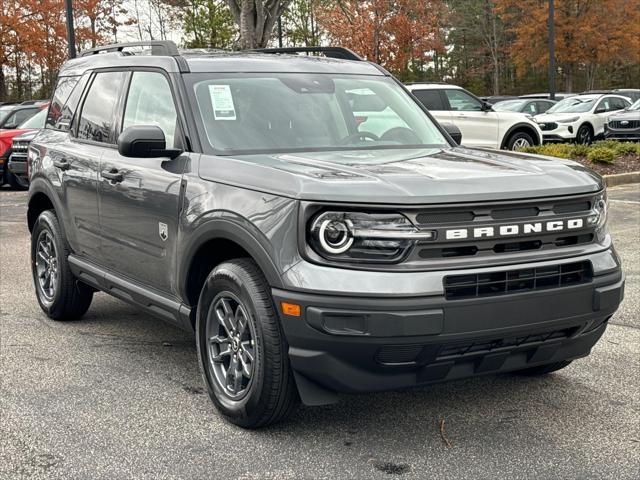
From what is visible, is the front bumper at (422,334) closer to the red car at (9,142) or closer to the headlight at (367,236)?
the headlight at (367,236)

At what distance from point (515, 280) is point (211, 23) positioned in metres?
38.3

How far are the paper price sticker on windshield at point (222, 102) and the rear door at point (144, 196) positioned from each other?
0.23m

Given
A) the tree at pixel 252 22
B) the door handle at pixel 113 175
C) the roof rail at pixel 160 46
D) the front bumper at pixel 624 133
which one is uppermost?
the tree at pixel 252 22

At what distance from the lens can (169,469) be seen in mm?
3744

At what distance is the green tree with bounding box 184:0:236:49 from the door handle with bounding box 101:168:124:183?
35.7 m

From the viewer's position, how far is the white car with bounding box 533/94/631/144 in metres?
22.6

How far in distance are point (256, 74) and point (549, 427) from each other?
8.25ft

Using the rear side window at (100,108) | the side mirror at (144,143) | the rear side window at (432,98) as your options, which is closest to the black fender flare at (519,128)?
the rear side window at (432,98)

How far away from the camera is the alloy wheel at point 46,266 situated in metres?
6.43

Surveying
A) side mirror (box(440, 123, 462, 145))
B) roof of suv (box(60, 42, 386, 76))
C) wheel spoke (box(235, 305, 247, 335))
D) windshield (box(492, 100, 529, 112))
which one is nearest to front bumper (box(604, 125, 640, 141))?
windshield (box(492, 100, 529, 112))

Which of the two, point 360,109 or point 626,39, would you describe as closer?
point 360,109

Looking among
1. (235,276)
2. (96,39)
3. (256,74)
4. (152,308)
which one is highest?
(96,39)

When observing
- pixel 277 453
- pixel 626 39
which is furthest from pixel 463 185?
pixel 626 39

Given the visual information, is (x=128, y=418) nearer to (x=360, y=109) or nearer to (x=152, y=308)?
(x=152, y=308)
